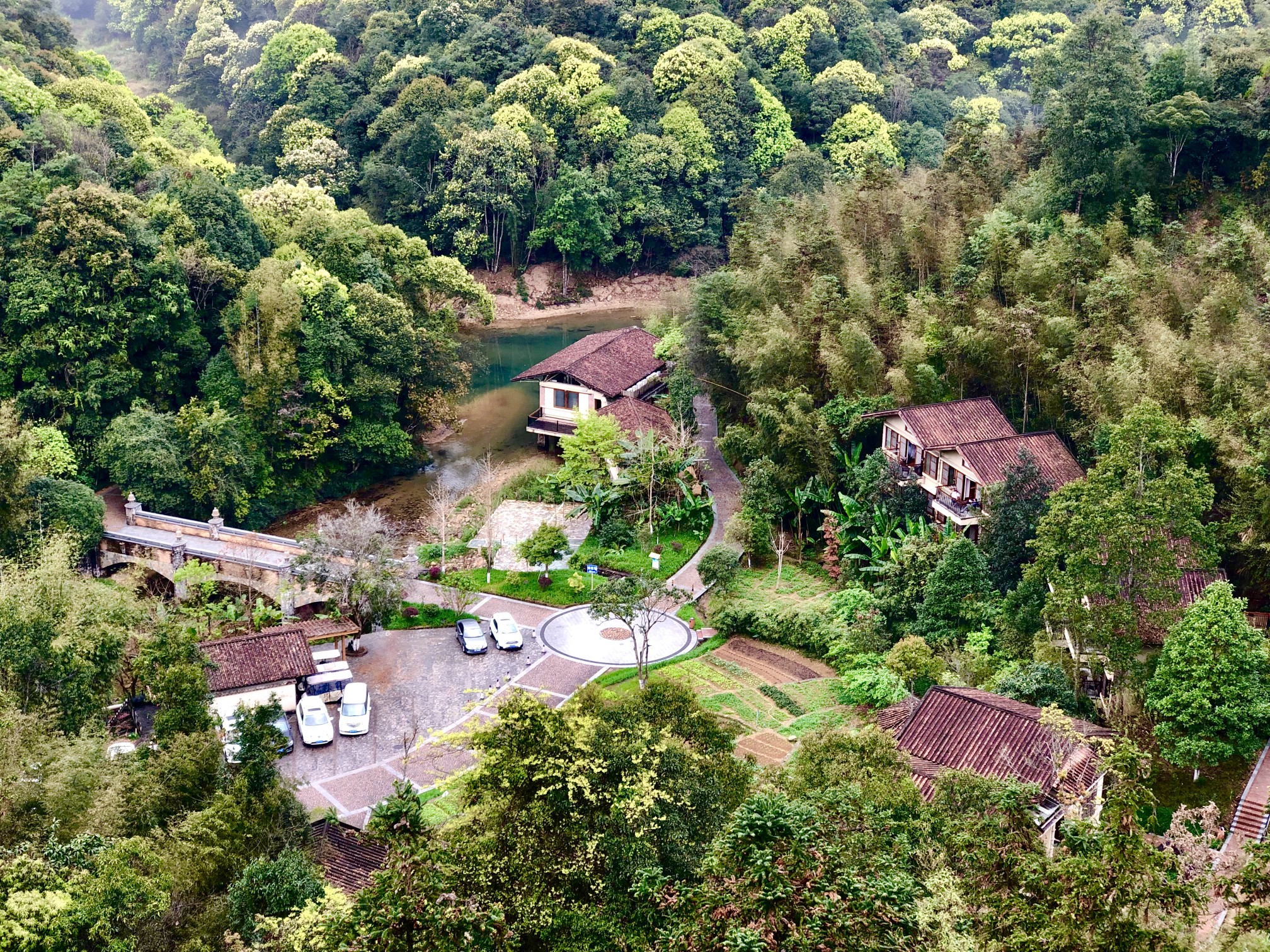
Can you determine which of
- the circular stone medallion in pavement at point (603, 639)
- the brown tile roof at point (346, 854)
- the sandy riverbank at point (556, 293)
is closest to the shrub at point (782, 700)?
the circular stone medallion in pavement at point (603, 639)

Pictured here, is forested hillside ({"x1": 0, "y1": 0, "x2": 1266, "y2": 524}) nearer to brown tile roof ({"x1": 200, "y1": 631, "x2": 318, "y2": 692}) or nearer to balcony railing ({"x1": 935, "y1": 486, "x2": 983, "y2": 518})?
balcony railing ({"x1": 935, "y1": 486, "x2": 983, "y2": 518})

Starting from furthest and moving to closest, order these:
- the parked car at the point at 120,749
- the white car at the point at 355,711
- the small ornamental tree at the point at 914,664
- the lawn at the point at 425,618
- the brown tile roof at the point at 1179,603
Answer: the lawn at the point at 425,618, the white car at the point at 355,711, the small ornamental tree at the point at 914,664, the brown tile roof at the point at 1179,603, the parked car at the point at 120,749

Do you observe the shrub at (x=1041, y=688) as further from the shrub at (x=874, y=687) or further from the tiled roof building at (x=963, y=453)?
the tiled roof building at (x=963, y=453)

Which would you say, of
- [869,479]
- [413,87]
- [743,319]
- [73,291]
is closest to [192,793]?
[869,479]

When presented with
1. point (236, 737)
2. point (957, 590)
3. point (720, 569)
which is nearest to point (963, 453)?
point (957, 590)

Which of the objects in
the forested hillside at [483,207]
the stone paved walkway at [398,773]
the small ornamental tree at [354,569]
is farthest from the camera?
the forested hillside at [483,207]

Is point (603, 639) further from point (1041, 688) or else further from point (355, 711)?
point (1041, 688)

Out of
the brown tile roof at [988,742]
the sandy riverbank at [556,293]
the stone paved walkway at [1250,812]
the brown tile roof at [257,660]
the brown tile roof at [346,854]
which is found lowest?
the sandy riverbank at [556,293]
